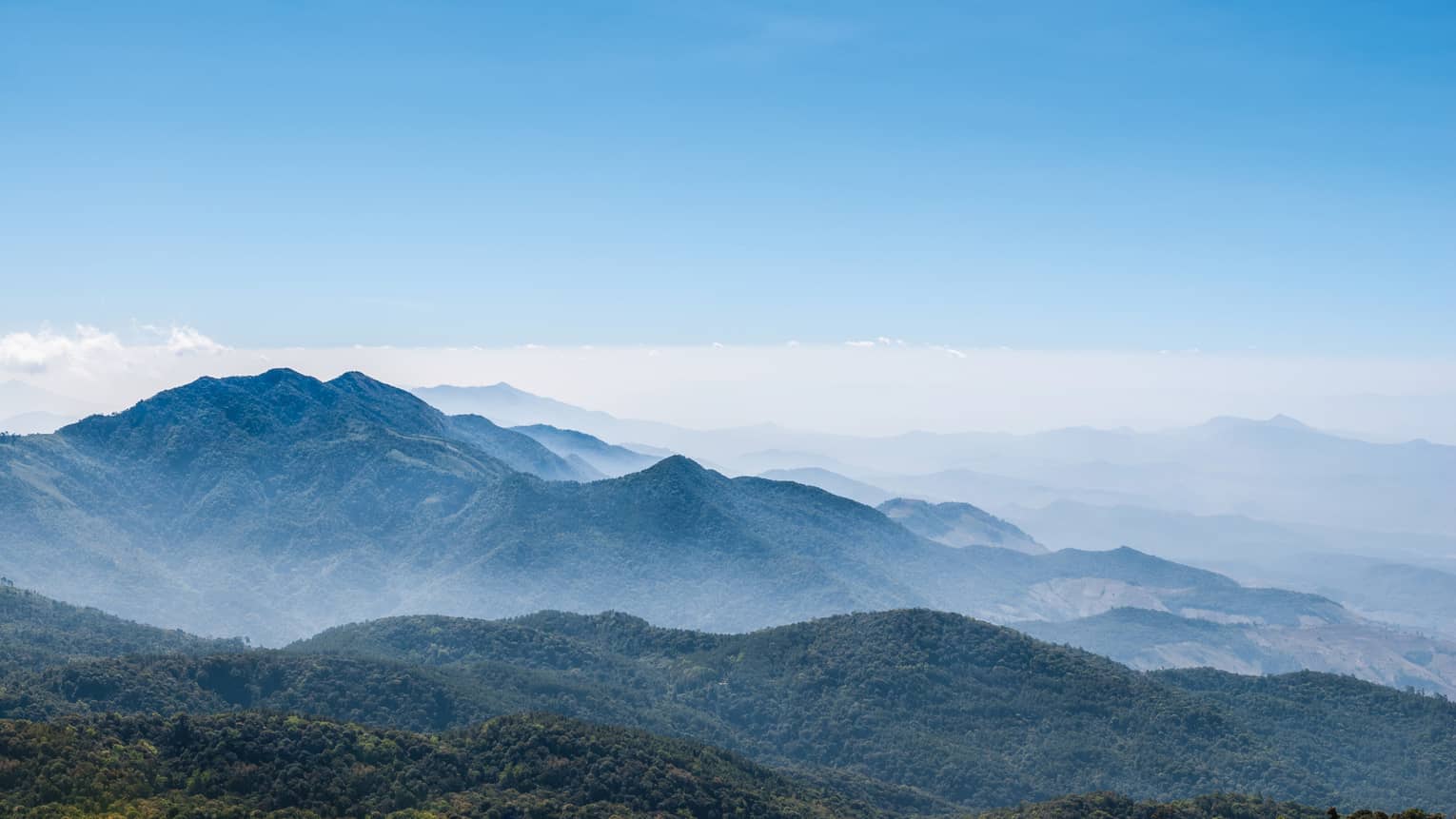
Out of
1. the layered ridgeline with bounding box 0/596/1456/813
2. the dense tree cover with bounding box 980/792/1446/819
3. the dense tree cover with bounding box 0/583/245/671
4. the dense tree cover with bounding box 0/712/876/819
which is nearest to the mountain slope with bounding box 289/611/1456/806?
the layered ridgeline with bounding box 0/596/1456/813

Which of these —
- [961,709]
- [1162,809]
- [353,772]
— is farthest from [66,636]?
[1162,809]

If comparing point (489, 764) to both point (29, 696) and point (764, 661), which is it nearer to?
point (29, 696)

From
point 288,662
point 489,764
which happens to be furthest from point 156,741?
point 288,662

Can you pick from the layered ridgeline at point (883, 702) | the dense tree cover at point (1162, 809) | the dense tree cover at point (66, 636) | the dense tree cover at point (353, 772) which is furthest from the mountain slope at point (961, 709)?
the dense tree cover at point (353, 772)

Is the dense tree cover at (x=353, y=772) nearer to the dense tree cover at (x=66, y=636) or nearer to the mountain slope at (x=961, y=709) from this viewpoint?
the mountain slope at (x=961, y=709)

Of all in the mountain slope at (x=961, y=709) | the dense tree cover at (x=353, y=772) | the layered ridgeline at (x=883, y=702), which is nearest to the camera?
the dense tree cover at (x=353, y=772)

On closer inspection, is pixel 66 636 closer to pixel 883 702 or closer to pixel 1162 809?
pixel 883 702

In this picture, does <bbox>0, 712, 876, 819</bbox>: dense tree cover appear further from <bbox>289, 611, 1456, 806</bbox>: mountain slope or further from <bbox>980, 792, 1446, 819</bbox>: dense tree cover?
<bbox>289, 611, 1456, 806</bbox>: mountain slope
